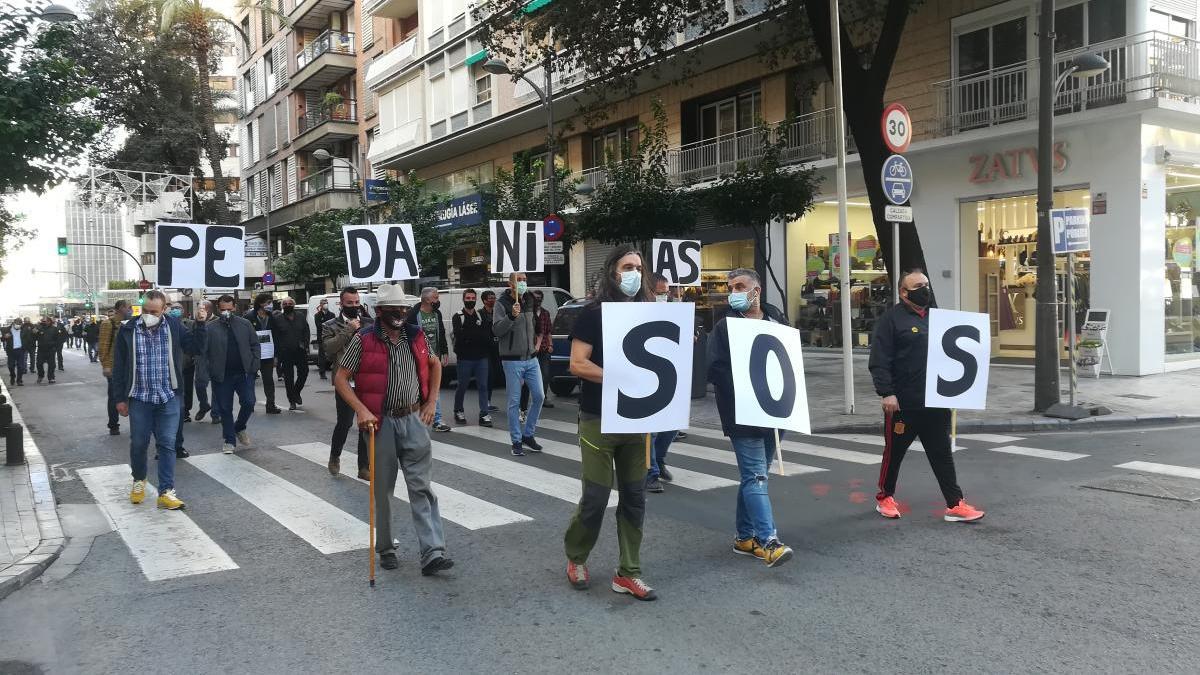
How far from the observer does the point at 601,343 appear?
15.6 ft

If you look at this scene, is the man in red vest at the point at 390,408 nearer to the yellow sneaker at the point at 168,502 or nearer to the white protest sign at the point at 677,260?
the yellow sneaker at the point at 168,502

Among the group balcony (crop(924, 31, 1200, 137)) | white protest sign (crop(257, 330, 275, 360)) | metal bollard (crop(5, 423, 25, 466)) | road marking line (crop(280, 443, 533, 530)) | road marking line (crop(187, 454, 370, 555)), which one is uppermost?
balcony (crop(924, 31, 1200, 137))

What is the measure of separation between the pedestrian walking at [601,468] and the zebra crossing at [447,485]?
Result: 5.26 feet

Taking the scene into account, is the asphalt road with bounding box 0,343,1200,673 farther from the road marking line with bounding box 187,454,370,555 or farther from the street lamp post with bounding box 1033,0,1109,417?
the street lamp post with bounding box 1033,0,1109,417

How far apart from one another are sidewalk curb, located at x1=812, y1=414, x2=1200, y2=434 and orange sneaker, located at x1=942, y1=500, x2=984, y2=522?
4.77 meters

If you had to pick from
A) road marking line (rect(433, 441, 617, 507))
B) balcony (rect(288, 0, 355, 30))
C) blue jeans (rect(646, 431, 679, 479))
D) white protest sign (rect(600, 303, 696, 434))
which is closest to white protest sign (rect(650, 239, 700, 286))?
A: road marking line (rect(433, 441, 617, 507))

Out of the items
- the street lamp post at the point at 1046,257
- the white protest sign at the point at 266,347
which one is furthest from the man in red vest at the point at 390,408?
the street lamp post at the point at 1046,257

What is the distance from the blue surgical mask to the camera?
482 cm

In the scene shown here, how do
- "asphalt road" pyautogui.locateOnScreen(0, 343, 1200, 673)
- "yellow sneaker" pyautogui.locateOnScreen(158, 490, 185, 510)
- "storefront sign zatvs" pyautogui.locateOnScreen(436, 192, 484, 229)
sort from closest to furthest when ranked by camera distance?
"asphalt road" pyautogui.locateOnScreen(0, 343, 1200, 673), "yellow sneaker" pyautogui.locateOnScreen(158, 490, 185, 510), "storefront sign zatvs" pyautogui.locateOnScreen(436, 192, 484, 229)

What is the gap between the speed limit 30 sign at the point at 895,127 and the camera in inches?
432

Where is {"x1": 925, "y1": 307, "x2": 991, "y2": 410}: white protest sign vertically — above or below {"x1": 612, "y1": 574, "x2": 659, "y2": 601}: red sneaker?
above

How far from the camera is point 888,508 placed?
623 cm

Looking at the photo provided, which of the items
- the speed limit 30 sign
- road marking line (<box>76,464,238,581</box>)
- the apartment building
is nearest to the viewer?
road marking line (<box>76,464,238,581</box>)

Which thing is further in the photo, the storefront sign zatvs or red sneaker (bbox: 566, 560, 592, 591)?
the storefront sign zatvs
